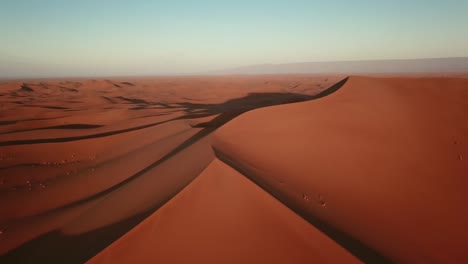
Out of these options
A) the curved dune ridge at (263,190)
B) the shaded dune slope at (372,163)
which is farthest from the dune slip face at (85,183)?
the shaded dune slope at (372,163)

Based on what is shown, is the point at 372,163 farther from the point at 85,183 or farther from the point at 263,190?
the point at 85,183

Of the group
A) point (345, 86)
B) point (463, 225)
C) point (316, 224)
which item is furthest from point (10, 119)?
point (463, 225)

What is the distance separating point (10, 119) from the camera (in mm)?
15891

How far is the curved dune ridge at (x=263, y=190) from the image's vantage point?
10.6 ft

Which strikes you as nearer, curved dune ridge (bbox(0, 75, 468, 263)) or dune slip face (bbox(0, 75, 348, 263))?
curved dune ridge (bbox(0, 75, 468, 263))

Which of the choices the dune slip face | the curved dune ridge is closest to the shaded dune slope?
the curved dune ridge

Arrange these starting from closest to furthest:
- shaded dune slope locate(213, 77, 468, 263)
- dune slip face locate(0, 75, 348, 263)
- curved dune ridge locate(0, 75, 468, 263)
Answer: curved dune ridge locate(0, 75, 468, 263) → dune slip face locate(0, 75, 348, 263) → shaded dune slope locate(213, 77, 468, 263)

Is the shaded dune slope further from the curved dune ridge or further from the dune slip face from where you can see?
the dune slip face

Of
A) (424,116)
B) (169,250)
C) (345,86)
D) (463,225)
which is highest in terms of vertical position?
(345,86)

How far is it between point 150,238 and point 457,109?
9552 millimetres

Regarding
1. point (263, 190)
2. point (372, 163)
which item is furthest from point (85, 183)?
point (372, 163)

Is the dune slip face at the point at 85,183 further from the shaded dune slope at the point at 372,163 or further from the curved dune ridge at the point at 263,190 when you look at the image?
the shaded dune slope at the point at 372,163

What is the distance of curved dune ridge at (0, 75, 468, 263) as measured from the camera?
3.22 m

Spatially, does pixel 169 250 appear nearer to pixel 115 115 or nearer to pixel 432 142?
pixel 432 142
